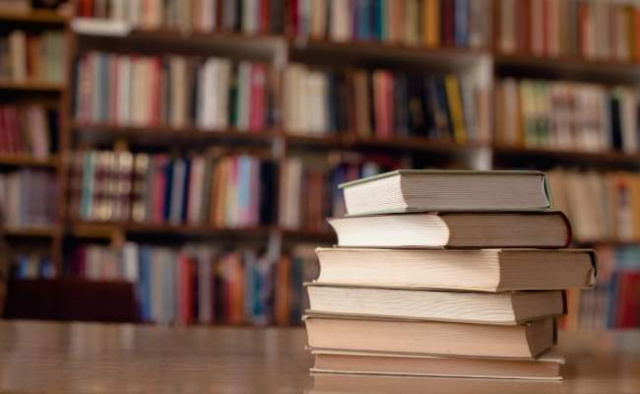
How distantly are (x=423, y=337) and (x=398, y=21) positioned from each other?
2.77 m

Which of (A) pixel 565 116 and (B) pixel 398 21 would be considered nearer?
(B) pixel 398 21

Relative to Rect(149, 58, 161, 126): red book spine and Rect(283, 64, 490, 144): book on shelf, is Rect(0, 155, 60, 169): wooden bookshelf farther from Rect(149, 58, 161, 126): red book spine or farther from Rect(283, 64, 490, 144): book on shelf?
Rect(283, 64, 490, 144): book on shelf

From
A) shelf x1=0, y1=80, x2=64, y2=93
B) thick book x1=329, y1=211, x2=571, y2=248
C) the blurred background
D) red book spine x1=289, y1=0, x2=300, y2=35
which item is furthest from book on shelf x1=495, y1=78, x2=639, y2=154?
thick book x1=329, y1=211, x2=571, y2=248

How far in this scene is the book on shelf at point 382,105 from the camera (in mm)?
3330

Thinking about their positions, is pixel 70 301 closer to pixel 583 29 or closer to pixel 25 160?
pixel 25 160

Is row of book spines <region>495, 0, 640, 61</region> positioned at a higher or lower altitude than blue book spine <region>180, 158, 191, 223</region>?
higher

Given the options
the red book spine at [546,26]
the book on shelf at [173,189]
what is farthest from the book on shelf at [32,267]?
the red book spine at [546,26]

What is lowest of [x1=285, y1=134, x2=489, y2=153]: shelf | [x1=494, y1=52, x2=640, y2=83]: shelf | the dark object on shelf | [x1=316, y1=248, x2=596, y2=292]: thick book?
the dark object on shelf

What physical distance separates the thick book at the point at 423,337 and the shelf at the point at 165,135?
2.53 meters

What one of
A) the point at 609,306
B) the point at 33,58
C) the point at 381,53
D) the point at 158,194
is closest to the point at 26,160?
the point at 33,58

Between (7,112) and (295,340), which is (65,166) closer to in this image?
(7,112)

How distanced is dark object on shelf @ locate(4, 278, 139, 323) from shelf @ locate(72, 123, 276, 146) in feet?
3.76

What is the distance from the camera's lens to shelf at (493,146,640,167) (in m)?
3.53

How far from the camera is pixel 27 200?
333cm
